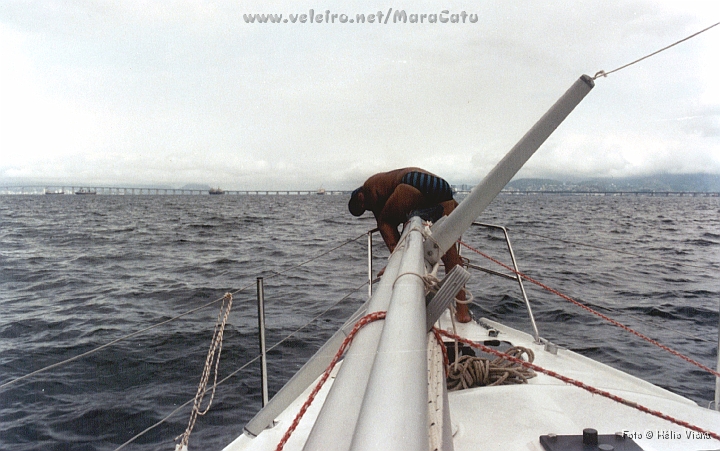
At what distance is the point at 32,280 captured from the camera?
9727 mm

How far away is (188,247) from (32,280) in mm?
5547

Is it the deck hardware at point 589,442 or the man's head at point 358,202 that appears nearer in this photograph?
the deck hardware at point 589,442

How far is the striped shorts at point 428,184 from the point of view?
383cm

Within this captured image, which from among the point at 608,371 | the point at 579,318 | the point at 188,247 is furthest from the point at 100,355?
the point at 188,247

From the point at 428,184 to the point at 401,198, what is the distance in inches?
→ 11.9

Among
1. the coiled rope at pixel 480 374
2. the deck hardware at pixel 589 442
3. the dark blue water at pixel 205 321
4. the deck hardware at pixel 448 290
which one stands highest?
the deck hardware at pixel 448 290

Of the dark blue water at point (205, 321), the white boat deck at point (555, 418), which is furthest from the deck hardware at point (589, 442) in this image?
the dark blue water at point (205, 321)

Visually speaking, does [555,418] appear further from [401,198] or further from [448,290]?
[401,198]

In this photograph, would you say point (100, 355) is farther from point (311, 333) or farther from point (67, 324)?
point (311, 333)

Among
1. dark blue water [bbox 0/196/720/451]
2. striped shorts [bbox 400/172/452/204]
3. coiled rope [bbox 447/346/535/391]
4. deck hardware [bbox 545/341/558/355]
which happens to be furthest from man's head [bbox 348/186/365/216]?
coiled rope [bbox 447/346/535/391]

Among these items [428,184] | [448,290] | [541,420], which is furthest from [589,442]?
[428,184]

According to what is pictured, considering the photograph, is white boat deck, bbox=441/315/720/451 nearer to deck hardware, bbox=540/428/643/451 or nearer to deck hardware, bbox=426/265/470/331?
deck hardware, bbox=540/428/643/451

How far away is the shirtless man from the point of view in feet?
12.2

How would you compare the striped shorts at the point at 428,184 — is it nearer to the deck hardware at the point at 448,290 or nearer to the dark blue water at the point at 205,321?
the dark blue water at the point at 205,321
